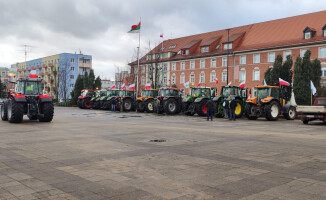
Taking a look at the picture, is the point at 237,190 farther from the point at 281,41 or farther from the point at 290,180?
the point at 281,41

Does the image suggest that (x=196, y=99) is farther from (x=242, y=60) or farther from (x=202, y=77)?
(x=202, y=77)

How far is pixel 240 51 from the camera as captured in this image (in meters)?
55.6

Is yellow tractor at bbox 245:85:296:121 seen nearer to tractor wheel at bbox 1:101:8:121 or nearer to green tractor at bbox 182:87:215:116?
green tractor at bbox 182:87:215:116

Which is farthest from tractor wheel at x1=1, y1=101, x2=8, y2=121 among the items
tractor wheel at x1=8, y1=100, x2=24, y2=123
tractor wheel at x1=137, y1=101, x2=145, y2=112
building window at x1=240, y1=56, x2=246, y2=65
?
building window at x1=240, y1=56, x2=246, y2=65

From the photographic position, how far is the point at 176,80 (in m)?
68.6

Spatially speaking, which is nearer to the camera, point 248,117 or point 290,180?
point 290,180

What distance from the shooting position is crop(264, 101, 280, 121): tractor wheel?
2162 cm

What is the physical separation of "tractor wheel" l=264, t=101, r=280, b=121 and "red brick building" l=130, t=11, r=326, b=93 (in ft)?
69.5

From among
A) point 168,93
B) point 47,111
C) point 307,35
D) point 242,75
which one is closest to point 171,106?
point 168,93

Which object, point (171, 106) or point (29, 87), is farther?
point (171, 106)

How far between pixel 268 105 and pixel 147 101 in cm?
1311

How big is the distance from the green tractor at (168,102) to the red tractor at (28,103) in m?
11.9

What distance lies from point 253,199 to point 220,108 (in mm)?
19519

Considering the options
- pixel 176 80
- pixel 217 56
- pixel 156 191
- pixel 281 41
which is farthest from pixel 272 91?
pixel 176 80
